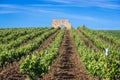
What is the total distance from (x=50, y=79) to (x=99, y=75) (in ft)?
10.6

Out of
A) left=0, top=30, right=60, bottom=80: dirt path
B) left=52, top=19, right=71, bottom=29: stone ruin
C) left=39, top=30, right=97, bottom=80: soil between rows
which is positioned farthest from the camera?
left=52, top=19, right=71, bottom=29: stone ruin

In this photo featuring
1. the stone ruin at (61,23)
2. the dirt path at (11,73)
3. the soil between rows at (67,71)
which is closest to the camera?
the dirt path at (11,73)

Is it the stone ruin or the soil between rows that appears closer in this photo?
the soil between rows

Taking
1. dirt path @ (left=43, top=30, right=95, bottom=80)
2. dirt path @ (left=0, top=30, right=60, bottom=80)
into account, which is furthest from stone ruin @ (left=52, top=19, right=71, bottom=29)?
dirt path @ (left=0, top=30, right=60, bottom=80)

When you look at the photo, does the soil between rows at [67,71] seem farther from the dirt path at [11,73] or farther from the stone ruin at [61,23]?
the stone ruin at [61,23]

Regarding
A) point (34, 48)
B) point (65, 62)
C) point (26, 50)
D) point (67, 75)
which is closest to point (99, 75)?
point (67, 75)

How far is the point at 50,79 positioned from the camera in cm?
2212

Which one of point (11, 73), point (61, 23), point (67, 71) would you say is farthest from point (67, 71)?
point (61, 23)

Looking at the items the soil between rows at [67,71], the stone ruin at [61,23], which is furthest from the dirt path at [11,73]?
the stone ruin at [61,23]

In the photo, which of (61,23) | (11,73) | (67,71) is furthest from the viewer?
(61,23)

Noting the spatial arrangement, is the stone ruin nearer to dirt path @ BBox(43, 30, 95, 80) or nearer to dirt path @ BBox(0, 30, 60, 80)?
dirt path @ BBox(43, 30, 95, 80)

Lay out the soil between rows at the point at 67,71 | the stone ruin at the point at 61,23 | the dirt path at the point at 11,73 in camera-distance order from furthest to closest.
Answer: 1. the stone ruin at the point at 61,23
2. the soil between rows at the point at 67,71
3. the dirt path at the point at 11,73

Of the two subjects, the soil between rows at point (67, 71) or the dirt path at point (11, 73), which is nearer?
the dirt path at point (11, 73)

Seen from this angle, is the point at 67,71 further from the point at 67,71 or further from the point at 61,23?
the point at 61,23
